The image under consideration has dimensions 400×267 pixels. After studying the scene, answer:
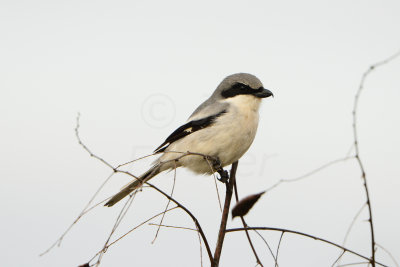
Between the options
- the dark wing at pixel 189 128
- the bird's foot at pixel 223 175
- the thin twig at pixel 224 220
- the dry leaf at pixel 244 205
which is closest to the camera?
the dry leaf at pixel 244 205

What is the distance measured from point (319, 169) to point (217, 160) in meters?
2.19

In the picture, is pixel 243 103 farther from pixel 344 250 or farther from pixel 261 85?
pixel 344 250

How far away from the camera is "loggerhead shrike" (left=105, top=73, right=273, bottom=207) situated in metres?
3.69

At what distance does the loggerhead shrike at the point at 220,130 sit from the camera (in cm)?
369

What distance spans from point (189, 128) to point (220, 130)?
12.1 inches

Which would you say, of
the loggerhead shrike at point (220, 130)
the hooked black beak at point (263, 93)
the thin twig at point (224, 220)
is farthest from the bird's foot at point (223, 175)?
the thin twig at point (224, 220)

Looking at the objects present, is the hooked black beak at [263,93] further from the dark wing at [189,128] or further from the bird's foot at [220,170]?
the bird's foot at [220,170]

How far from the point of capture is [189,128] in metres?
3.95

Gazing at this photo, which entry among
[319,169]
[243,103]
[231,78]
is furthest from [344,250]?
[231,78]

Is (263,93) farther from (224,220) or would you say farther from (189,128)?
(224,220)

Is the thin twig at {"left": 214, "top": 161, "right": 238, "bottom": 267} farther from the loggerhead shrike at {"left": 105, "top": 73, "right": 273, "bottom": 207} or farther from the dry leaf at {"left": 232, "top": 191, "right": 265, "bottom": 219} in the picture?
the loggerhead shrike at {"left": 105, "top": 73, "right": 273, "bottom": 207}

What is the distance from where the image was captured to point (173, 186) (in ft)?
7.02

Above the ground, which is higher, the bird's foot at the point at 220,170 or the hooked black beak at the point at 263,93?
the hooked black beak at the point at 263,93

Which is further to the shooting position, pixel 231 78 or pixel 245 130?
pixel 231 78
